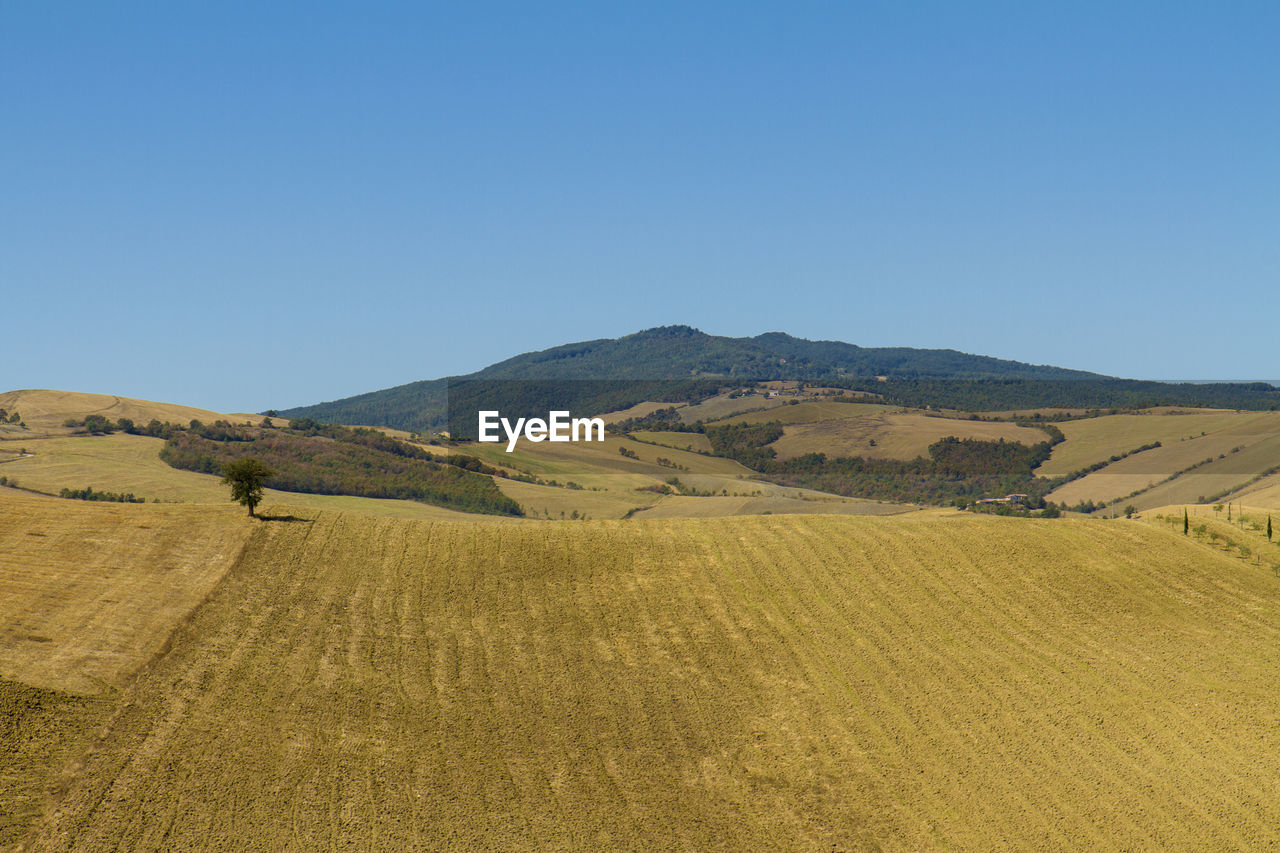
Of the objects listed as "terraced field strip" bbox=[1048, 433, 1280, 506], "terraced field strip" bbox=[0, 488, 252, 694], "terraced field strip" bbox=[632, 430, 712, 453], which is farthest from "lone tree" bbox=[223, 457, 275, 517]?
"terraced field strip" bbox=[632, 430, 712, 453]

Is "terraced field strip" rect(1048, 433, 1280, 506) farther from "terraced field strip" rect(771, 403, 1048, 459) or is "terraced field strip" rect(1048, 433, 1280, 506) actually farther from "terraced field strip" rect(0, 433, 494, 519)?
"terraced field strip" rect(0, 433, 494, 519)

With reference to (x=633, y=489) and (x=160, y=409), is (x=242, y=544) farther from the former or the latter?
(x=160, y=409)

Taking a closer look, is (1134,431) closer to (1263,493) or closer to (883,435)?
(883,435)

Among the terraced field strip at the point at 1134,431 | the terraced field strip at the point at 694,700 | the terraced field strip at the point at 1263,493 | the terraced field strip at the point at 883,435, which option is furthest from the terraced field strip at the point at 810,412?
the terraced field strip at the point at 694,700

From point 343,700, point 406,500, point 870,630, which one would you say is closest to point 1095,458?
point 406,500

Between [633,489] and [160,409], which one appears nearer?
[633,489]

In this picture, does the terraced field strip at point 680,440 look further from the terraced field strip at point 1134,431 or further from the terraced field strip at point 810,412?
the terraced field strip at point 1134,431

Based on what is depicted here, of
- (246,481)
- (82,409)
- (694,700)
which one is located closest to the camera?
(694,700)

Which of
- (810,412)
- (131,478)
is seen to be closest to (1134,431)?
(810,412)
